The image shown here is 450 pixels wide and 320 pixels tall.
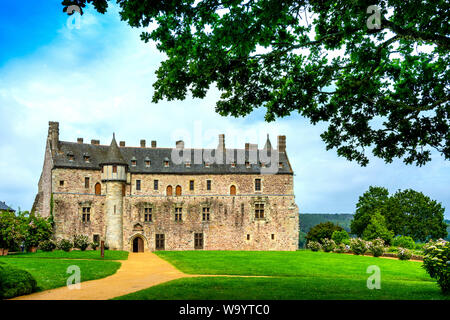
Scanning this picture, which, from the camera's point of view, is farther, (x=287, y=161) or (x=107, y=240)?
(x=287, y=161)

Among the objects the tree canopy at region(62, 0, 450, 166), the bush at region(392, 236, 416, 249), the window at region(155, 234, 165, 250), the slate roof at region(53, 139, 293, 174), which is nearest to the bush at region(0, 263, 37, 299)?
the tree canopy at region(62, 0, 450, 166)

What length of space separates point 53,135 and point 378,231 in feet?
139

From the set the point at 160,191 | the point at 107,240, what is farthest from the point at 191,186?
the point at 107,240

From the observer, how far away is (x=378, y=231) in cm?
5450

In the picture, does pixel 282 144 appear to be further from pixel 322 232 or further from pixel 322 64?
pixel 322 64

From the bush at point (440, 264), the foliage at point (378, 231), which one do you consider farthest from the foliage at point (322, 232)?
the bush at point (440, 264)

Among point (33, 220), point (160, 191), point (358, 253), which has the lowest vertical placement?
point (358, 253)

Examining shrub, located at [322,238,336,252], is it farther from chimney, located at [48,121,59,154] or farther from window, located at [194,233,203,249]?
chimney, located at [48,121,59,154]

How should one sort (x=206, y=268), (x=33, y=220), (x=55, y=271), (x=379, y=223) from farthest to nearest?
(x=379, y=223)
(x=33, y=220)
(x=206, y=268)
(x=55, y=271)

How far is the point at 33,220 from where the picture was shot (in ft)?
124

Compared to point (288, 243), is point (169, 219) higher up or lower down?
higher up

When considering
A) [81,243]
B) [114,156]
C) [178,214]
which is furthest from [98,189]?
[178,214]

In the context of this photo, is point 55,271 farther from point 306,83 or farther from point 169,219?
point 169,219

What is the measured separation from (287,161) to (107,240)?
903 inches
